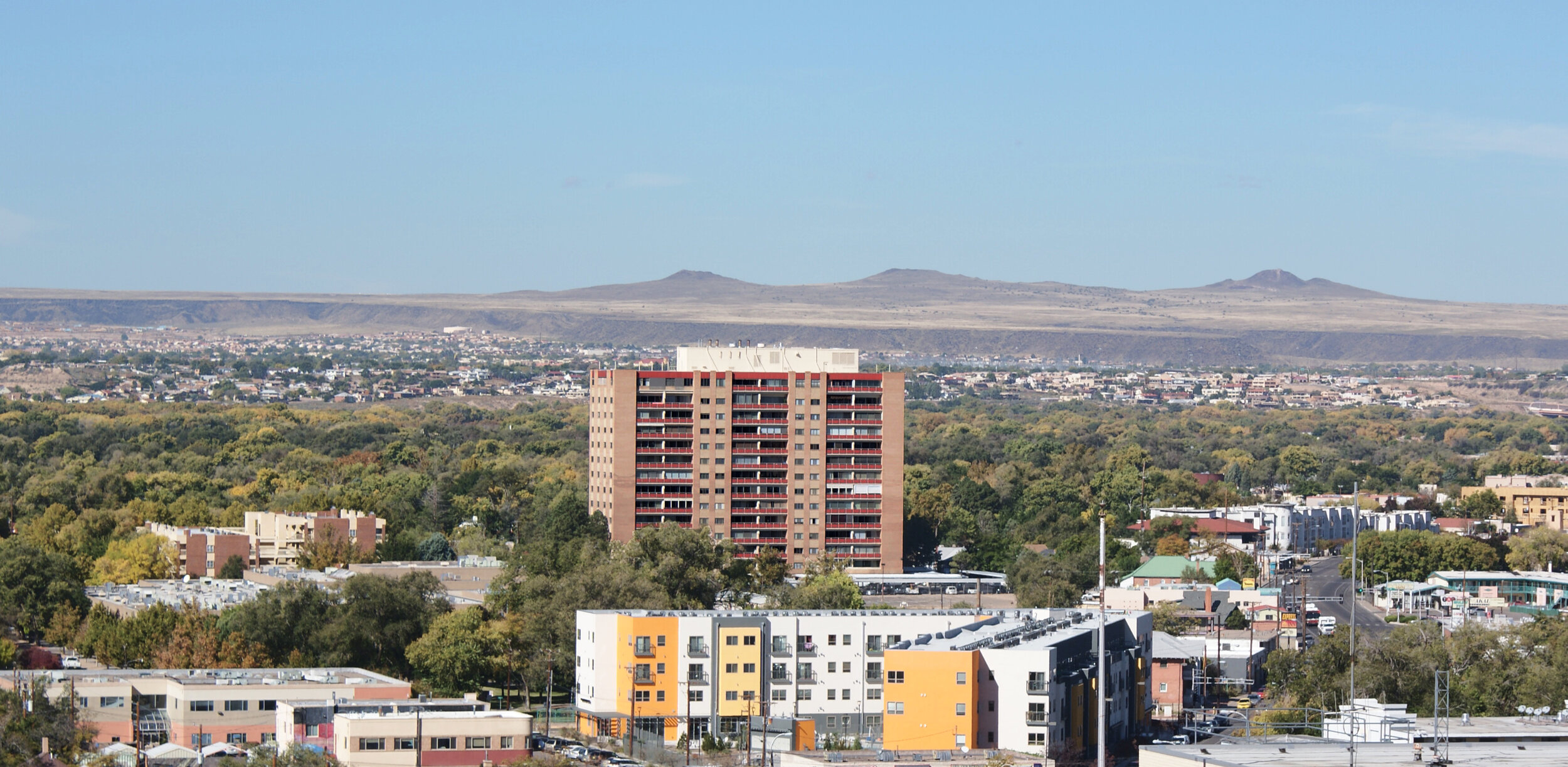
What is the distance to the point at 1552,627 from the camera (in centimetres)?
8331

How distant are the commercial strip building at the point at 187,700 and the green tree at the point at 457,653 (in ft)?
29.6

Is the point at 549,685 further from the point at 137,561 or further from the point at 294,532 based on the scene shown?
the point at 294,532

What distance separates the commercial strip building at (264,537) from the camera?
108 metres

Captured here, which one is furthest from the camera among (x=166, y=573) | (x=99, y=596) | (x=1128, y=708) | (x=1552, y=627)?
(x=166, y=573)

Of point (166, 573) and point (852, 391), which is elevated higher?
point (852, 391)

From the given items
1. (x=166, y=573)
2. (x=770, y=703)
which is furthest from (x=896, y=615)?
(x=166, y=573)

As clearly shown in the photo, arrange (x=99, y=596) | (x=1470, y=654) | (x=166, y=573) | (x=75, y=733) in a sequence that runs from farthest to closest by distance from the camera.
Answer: (x=166, y=573)
(x=99, y=596)
(x=1470, y=654)
(x=75, y=733)

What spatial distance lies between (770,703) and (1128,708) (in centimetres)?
1057

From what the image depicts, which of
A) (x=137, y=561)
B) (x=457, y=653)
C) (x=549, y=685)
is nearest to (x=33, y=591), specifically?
(x=137, y=561)

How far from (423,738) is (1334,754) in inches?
848

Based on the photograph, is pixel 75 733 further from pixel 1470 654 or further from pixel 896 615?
pixel 1470 654

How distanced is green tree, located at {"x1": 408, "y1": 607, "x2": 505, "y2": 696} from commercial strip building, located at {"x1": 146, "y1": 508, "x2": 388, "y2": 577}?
33.3 meters

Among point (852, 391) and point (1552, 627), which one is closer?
point (1552, 627)

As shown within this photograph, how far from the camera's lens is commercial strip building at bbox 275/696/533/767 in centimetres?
5588
